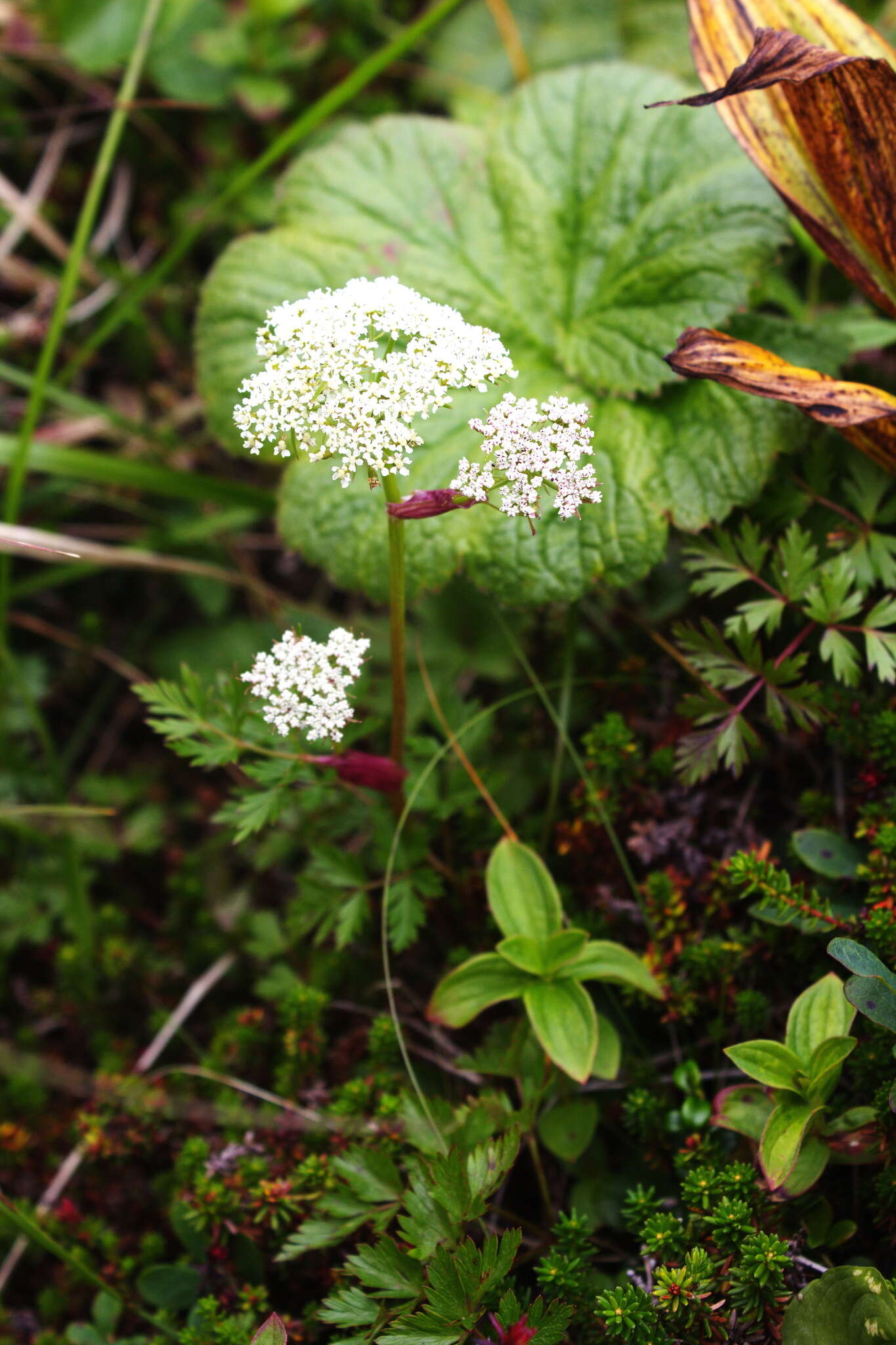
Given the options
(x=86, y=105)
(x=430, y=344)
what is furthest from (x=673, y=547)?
(x=86, y=105)

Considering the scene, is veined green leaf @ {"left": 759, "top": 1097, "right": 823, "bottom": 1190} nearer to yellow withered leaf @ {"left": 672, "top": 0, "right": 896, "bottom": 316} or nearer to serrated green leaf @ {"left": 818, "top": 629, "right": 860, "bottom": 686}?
serrated green leaf @ {"left": 818, "top": 629, "right": 860, "bottom": 686}

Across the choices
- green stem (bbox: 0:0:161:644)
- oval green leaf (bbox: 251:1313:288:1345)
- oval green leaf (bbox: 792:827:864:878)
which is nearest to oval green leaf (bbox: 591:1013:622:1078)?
oval green leaf (bbox: 792:827:864:878)

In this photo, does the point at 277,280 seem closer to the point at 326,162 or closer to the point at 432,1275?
the point at 326,162

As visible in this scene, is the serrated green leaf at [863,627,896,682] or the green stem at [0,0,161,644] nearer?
the serrated green leaf at [863,627,896,682]

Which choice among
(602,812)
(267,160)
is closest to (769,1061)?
(602,812)

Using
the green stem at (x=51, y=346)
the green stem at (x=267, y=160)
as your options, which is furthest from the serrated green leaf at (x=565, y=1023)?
the green stem at (x=267, y=160)

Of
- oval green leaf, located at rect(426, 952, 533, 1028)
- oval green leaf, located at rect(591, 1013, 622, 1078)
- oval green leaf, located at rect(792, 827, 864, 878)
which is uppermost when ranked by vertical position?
oval green leaf, located at rect(792, 827, 864, 878)

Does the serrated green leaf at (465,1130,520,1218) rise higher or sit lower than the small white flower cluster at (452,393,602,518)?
lower
